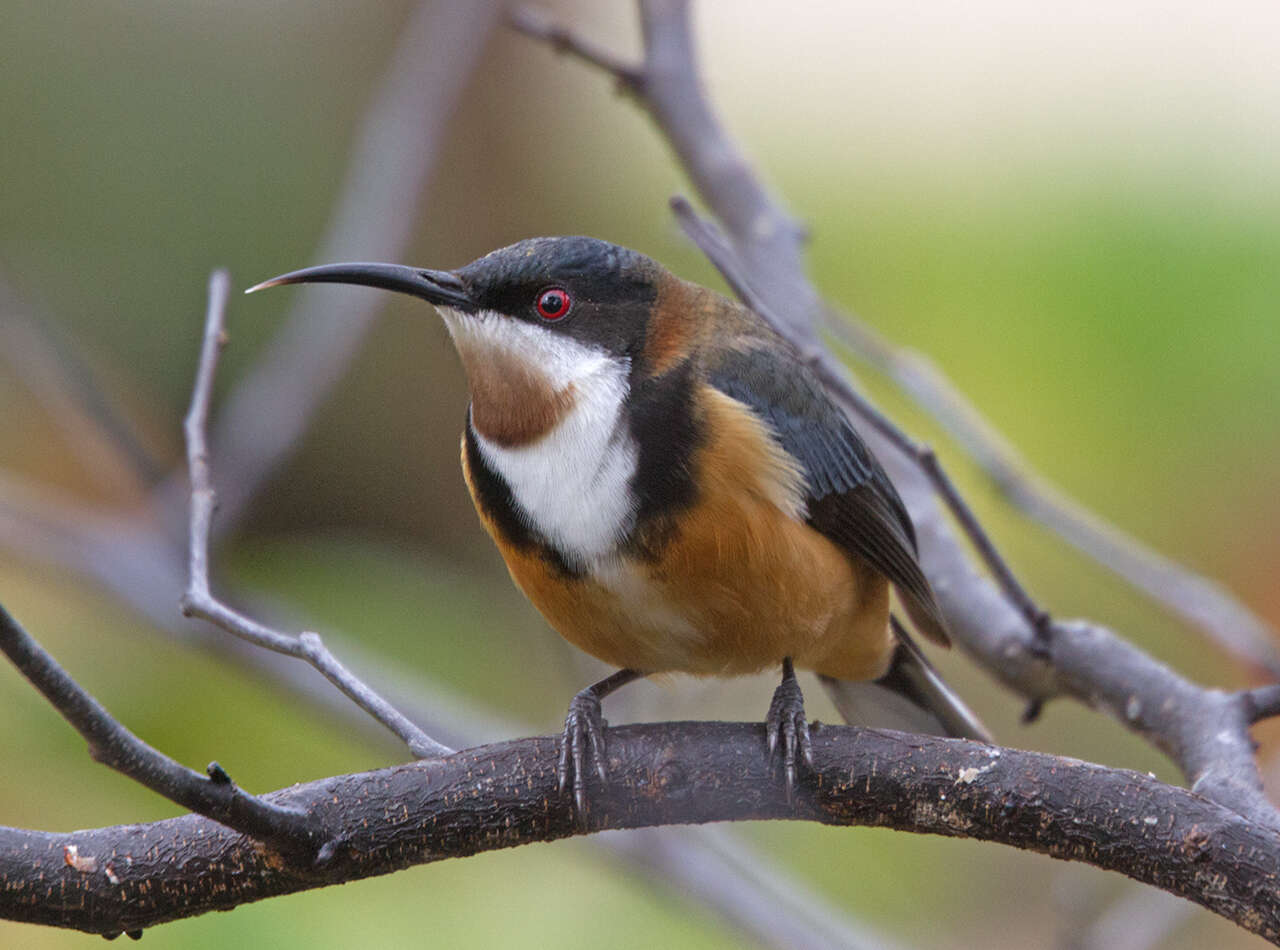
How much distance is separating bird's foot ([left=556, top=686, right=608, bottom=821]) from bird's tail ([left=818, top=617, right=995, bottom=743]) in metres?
1.32

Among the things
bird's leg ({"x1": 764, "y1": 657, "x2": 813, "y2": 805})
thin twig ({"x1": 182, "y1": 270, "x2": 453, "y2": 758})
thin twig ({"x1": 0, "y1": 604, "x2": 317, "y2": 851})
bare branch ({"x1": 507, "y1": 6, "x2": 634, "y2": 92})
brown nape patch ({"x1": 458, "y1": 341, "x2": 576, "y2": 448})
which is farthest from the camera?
bare branch ({"x1": 507, "y1": 6, "x2": 634, "y2": 92})

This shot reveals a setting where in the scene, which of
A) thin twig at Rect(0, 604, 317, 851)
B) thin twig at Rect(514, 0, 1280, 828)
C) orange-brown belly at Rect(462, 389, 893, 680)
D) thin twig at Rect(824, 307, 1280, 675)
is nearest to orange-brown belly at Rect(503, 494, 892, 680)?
orange-brown belly at Rect(462, 389, 893, 680)

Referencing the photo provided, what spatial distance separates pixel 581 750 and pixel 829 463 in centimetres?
117

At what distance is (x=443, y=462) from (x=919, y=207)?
11.7 ft

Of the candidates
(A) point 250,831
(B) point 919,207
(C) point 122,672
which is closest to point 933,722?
(A) point 250,831

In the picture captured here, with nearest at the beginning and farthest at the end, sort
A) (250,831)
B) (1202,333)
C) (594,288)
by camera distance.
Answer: (250,831) → (594,288) → (1202,333)

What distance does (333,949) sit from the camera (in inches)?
217

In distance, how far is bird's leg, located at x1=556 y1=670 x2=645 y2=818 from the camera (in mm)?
2629

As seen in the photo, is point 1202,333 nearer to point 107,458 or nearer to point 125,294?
point 107,458

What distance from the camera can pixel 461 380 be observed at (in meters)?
9.09

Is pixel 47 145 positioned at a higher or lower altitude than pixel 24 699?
higher

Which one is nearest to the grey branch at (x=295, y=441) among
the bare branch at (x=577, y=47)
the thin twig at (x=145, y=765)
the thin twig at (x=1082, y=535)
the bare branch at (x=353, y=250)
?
the bare branch at (x=353, y=250)

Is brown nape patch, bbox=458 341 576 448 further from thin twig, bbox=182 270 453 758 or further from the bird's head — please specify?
thin twig, bbox=182 270 453 758

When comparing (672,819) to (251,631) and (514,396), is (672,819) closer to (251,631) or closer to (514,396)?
(251,631)
